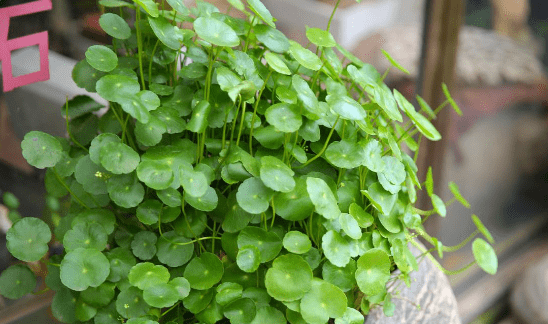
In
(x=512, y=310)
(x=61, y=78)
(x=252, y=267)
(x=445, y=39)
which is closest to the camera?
(x=252, y=267)

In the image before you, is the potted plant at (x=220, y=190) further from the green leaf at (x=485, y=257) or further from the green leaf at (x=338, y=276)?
the green leaf at (x=485, y=257)

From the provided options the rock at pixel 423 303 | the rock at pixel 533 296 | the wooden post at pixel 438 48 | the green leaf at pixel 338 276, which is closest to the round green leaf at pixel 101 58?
the green leaf at pixel 338 276

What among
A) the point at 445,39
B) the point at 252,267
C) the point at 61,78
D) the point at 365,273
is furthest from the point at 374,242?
the point at 445,39

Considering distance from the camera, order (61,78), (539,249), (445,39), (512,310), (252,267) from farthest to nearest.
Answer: (539,249) → (512,310) → (445,39) → (61,78) → (252,267)

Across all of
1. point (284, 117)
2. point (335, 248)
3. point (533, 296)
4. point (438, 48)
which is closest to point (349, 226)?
point (335, 248)

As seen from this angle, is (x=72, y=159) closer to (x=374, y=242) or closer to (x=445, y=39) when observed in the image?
(x=374, y=242)

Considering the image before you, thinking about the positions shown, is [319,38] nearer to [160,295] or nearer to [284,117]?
[284,117]
